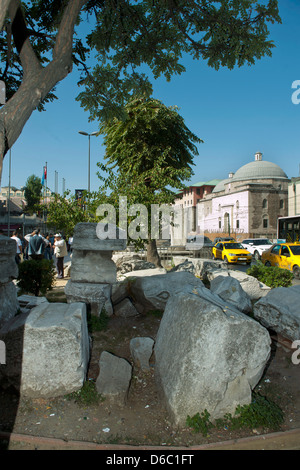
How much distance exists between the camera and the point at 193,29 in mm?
7148

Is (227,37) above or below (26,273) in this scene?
above

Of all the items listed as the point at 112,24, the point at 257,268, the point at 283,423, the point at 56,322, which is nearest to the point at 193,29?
the point at 112,24

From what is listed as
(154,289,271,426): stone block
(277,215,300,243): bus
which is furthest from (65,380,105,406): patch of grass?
(277,215,300,243): bus

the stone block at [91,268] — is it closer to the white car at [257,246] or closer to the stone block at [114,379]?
the stone block at [114,379]

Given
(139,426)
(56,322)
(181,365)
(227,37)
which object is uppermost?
(227,37)

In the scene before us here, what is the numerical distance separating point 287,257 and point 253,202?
131 ft

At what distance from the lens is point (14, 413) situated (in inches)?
135

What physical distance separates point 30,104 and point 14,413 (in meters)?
3.86

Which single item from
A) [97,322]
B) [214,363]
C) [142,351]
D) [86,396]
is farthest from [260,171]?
[86,396]

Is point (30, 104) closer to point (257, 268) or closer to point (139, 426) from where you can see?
point (139, 426)

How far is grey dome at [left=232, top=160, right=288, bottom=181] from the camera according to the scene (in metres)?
57.3

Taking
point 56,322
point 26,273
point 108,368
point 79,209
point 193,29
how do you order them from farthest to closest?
1. point 79,209
2. point 26,273
3. point 193,29
4. point 108,368
5. point 56,322

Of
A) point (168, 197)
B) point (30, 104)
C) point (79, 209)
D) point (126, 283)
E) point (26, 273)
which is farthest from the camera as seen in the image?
point (168, 197)

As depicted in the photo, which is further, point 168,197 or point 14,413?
point 168,197
